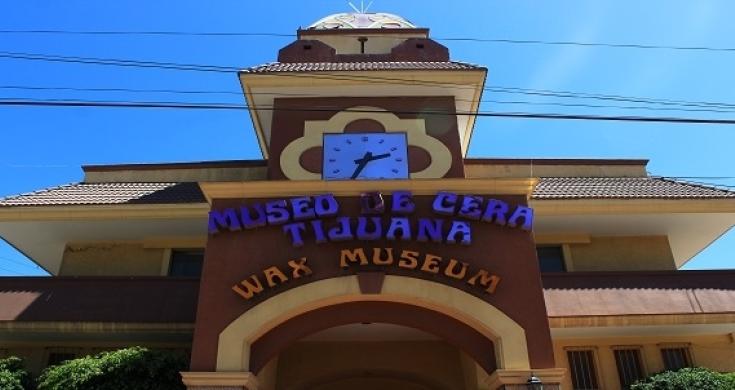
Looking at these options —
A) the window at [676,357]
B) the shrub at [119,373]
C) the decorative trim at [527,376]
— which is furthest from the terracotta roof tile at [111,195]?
the window at [676,357]

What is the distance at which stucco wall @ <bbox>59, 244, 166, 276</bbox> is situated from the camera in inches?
600

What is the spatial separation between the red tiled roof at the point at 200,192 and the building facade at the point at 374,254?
10cm

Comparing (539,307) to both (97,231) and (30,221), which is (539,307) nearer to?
(97,231)

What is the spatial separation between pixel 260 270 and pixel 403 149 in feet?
13.6

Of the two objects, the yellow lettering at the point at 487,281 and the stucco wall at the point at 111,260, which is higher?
the stucco wall at the point at 111,260

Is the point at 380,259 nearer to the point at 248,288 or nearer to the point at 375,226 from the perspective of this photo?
the point at 375,226

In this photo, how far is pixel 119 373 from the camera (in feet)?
35.5

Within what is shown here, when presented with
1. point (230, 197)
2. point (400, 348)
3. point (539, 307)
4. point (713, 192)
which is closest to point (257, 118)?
point (230, 197)

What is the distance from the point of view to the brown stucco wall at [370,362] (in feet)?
45.4

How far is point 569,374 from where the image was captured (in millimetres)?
13070

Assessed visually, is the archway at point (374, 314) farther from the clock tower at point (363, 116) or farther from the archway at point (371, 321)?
the clock tower at point (363, 116)

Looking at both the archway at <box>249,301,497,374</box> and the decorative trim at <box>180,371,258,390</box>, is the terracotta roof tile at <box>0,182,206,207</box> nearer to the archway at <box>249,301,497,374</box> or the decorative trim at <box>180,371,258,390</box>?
the archway at <box>249,301,497,374</box>

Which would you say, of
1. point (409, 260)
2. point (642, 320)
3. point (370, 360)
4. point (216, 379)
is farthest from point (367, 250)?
point (642, 320)

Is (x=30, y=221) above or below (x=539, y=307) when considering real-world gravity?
above
